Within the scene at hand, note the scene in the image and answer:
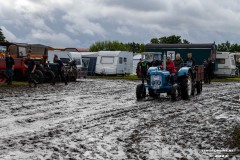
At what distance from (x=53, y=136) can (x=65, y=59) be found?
2354 centimetres

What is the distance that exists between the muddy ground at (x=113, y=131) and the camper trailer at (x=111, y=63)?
25351 mm

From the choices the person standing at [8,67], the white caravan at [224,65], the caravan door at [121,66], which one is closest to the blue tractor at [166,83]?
the person standing at [8,67]

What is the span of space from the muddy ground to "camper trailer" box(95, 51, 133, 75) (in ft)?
83.2

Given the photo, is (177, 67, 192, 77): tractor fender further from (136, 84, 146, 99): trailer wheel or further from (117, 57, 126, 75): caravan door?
(117, 57, 126, 75): caravan door

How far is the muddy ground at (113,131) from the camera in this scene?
6.21m

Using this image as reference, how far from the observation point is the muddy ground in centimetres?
621

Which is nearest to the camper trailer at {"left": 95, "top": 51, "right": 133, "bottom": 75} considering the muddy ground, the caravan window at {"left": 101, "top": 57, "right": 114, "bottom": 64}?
the caravan window at {"left": 101, "top": 57, "right": 114, "bottom": 64}

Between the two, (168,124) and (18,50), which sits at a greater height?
(18,50)

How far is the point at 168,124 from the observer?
29.7ft

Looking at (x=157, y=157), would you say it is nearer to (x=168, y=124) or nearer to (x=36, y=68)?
(x=168, y=124)

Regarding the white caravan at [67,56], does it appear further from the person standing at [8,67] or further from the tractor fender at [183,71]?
the tractor fender at [183,71]

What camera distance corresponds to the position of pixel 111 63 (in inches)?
1499

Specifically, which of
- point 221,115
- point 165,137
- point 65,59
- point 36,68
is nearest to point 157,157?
point 165,137

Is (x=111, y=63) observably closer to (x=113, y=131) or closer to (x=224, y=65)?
(x=224, y=65)
